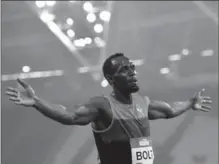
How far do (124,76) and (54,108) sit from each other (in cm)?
45

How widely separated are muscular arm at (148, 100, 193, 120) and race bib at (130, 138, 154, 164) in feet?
0.83

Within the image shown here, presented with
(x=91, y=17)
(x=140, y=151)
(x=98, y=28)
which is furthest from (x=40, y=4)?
(x=140, y=151)

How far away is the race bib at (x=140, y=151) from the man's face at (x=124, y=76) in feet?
0.94

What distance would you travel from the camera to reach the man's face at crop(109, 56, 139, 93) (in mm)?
2395

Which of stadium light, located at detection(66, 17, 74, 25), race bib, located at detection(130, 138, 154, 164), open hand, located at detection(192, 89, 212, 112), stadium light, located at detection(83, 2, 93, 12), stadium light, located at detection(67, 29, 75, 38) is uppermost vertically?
stadium light, located at detection(83, 2, 93, 12)

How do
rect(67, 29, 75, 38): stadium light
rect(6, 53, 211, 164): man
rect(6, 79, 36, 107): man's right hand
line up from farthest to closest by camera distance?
rect(67, 29, 75, 38): stadium light, rect(6, 53, 211, 164): man, rect(6, 79, 36, 107): man's right hand

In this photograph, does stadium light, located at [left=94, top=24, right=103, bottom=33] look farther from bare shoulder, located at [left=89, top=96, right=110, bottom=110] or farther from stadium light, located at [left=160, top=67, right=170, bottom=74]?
bare shoulder, located at [left=89, top=96, right=110, bottom=110]

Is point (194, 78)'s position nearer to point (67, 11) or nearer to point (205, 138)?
point (205, 138)

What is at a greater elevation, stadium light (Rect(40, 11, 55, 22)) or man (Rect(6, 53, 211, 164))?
stadium light (Rect(40, 11, 55, 22))

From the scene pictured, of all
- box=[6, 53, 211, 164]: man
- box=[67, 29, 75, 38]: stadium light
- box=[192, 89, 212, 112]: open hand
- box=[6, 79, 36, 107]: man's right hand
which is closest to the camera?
box=[6, 79, 36, 107]: man's right hand

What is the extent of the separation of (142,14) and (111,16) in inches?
15.6

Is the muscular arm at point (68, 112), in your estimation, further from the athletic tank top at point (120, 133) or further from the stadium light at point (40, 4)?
the stadium light at point (40, 4)

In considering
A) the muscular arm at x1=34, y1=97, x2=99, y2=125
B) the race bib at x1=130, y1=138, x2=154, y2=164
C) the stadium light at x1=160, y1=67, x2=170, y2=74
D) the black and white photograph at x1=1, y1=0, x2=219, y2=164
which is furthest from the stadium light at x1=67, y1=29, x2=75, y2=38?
the race bib at x1=130, y1=138, x2=154, y2=164

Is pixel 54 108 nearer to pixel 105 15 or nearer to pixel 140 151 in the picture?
pixel 140 151
